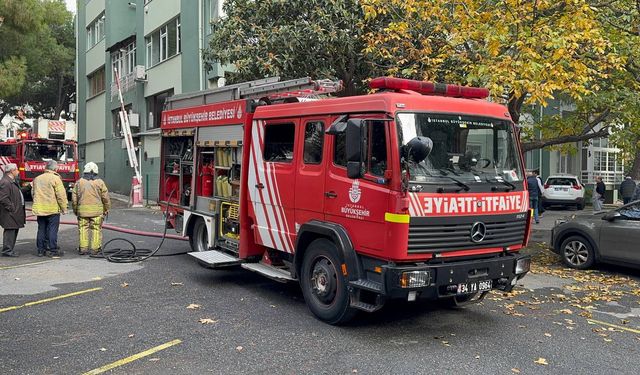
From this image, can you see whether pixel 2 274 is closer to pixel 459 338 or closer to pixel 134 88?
pixel 459 338

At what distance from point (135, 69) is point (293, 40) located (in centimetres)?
1685

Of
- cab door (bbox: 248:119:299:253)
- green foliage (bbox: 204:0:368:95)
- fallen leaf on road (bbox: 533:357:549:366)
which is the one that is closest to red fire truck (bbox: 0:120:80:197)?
green foliage (bbox: 204:0:368:95)

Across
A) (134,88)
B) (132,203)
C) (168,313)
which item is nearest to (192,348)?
(168,313)

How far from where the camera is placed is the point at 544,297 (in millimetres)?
7859

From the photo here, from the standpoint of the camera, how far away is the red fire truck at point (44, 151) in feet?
68.6

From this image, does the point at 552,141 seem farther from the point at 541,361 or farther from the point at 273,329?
the point at 273,329

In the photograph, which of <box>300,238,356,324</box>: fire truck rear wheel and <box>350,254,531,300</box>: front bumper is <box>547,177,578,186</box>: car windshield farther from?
<box>300,238,356,324</box>: fire truck rear wheel

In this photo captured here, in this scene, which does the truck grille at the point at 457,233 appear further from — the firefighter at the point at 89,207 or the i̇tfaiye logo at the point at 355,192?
the firefighter at the point at 89,207

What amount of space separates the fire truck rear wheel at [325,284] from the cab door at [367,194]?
15.3 inches

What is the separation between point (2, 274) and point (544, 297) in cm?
794

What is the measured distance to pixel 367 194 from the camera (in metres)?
5.76

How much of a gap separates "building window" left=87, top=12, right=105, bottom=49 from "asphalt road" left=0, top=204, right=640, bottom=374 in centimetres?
2874

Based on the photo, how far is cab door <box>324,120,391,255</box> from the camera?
5.61m

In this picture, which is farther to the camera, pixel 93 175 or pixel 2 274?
pixel 93 175
